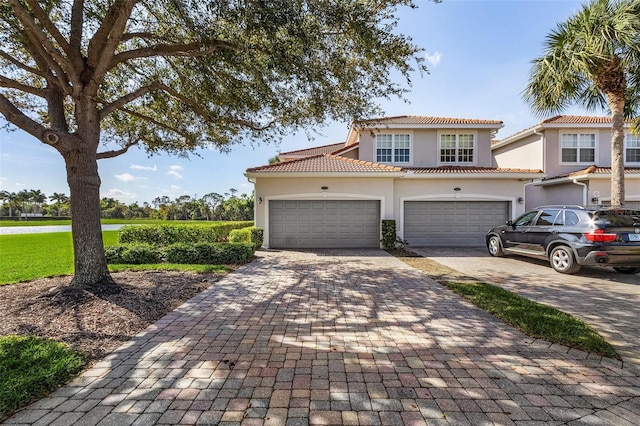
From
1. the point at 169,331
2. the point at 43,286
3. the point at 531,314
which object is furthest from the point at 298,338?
the point at 43,286

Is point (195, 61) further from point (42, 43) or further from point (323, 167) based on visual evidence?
point (323, 167)

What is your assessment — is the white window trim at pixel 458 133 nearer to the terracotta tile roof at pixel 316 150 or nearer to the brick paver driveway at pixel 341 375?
the terracotta tile roof at pixel 316 150

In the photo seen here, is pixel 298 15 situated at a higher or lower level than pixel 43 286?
higher

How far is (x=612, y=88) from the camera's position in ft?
29.1

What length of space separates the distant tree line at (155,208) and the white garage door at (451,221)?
113 feet

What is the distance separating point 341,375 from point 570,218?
8.00 m

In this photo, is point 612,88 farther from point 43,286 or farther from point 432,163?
→ point 43,286

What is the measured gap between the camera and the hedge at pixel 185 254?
29.6 ft

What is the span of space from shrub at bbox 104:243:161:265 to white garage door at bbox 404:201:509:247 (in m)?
10.2

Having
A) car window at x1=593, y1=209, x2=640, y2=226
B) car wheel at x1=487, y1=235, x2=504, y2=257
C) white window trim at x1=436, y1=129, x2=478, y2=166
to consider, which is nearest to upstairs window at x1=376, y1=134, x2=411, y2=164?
white window trim at x1=436, y1=129, x2=478, y2=166

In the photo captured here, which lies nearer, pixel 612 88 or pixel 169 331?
pixel 169 331

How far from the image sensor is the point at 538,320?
433 centimetres

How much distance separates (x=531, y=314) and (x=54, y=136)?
29.3 feet

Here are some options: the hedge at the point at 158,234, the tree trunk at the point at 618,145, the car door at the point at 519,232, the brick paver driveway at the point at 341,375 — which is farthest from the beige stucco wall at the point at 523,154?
the hedge at the point at 158,234
